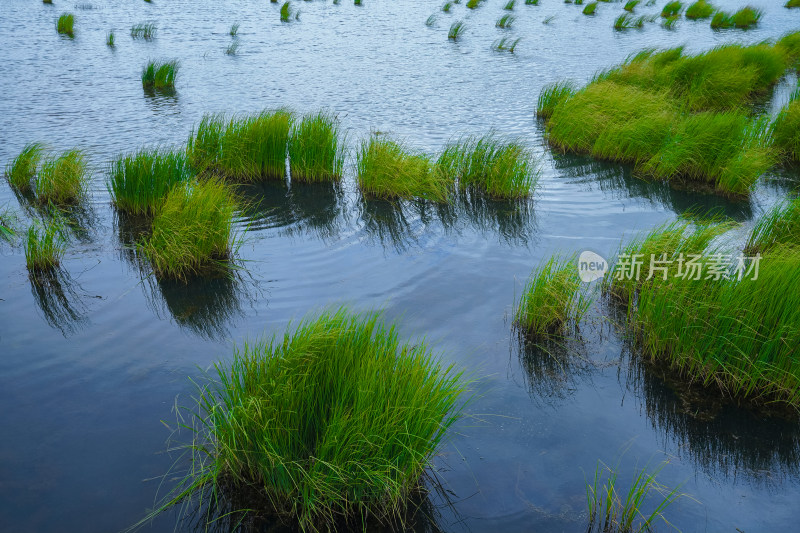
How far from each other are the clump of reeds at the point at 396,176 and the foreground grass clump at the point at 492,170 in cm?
39

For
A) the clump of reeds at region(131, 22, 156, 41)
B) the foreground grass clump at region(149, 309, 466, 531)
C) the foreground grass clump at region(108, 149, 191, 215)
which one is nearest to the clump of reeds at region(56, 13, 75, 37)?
the clump of reeds at region(131, 22, 156, 41)

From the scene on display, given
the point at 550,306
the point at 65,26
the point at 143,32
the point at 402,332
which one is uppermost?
the point at 65,26

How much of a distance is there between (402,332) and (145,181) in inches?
167

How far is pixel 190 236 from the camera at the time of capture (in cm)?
688

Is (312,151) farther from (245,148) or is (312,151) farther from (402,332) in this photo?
(402,332)

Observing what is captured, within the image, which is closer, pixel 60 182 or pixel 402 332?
pixel 402 332

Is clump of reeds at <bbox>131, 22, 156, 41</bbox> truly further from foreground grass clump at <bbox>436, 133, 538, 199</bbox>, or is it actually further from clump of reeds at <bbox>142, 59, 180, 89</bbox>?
foreground grass clump at <bbox>436, 133, 538, 199</bbox>

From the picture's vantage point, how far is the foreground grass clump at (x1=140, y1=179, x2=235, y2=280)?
6.82m

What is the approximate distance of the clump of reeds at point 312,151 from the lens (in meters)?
9.60

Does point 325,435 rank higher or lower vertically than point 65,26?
lower

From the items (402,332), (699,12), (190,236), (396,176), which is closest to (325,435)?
(402,332)

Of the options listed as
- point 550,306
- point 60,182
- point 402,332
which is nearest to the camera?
point 550,306

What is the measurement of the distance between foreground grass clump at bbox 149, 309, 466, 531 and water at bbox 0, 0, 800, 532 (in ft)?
1.56

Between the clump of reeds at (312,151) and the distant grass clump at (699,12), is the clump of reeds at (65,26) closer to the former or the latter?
the clump of reeds at (312,151)
